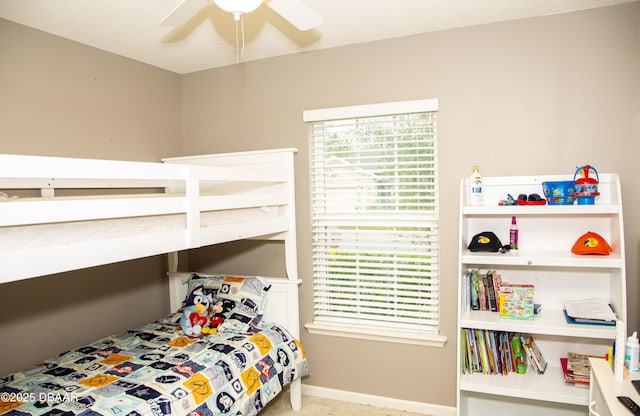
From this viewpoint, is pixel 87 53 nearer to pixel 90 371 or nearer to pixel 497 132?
pixel 90 371

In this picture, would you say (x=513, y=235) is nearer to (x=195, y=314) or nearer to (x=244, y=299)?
(x=244, y=299)

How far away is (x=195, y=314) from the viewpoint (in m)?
2.79

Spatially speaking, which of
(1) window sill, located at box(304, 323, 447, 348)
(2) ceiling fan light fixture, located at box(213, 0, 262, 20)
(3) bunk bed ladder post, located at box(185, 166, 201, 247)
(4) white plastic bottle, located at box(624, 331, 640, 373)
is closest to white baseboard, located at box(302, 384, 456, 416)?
(1) window sill, located at box(304, 323, 447, 348)

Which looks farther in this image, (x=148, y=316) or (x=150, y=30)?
(x=148, y=316)

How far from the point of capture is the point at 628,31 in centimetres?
242

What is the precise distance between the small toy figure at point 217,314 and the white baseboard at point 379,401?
2.87 ft

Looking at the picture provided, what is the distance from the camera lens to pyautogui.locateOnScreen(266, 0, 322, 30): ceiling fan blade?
5.68 feet

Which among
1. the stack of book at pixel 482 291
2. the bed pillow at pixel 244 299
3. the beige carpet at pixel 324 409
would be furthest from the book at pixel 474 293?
the bed pillow at pixel 244 299

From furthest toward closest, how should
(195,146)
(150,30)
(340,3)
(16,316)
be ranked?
1. (195,146)
2. (150,30)
3. (16,316)
4. (340,3)

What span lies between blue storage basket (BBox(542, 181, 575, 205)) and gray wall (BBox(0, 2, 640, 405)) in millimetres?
226

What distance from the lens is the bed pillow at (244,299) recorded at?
284 centimetres

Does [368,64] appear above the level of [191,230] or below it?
above

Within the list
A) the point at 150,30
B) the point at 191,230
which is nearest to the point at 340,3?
the point at 150,30

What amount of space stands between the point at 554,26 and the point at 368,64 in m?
1.10
